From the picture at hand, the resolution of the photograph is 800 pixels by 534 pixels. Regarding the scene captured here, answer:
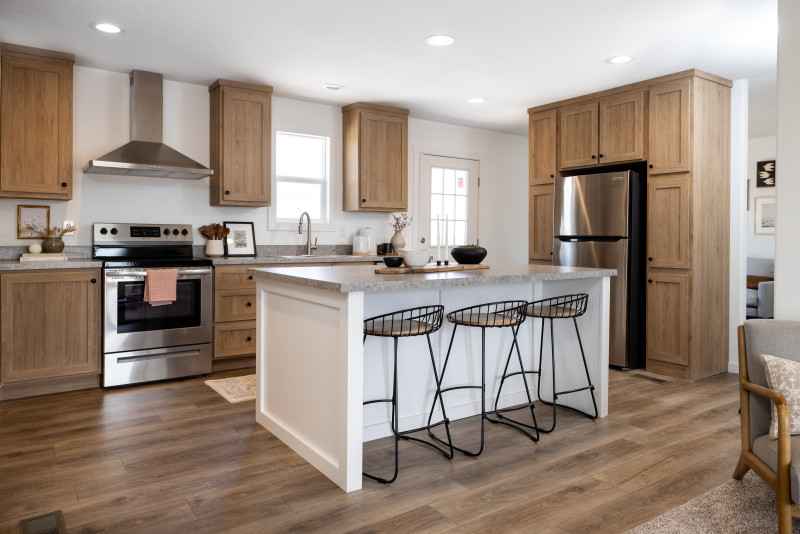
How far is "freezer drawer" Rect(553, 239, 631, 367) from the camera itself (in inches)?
179

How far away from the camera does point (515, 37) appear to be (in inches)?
144

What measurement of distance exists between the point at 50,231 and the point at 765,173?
26.8 ft

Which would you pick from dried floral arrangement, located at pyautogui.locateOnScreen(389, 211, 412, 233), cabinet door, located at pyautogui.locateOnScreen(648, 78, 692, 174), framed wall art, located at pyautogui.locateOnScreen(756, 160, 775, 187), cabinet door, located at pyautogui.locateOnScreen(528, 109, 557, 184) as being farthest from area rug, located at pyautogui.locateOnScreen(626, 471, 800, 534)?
framed wall art, located at pyautogui.locateOnScreen(756, 160, 775, 187)

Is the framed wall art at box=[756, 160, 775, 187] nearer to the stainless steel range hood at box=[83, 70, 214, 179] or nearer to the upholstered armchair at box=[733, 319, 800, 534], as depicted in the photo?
the upholstered armchair at box=[733, 319, 800, 534]

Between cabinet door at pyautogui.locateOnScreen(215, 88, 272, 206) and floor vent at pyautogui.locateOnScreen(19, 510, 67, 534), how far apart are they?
2.98 meters

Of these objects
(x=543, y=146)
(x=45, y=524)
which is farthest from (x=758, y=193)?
(x=45, y=524)

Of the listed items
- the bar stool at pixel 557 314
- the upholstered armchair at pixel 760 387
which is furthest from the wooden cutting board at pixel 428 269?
the upholstered armchair at pixel 760 387

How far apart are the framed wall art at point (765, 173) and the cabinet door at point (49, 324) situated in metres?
7.82

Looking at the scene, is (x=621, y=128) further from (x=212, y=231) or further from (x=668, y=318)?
(x=212, y=231)

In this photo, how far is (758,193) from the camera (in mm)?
7453

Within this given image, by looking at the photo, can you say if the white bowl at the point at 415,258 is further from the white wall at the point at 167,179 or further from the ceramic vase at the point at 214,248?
the white wall at the point at 167,179

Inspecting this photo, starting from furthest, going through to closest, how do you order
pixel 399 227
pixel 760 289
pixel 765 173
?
pixel 765 173, pixel 760 289, pixel 399 227

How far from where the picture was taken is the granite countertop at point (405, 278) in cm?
235

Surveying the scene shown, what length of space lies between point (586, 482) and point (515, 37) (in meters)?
2.73
